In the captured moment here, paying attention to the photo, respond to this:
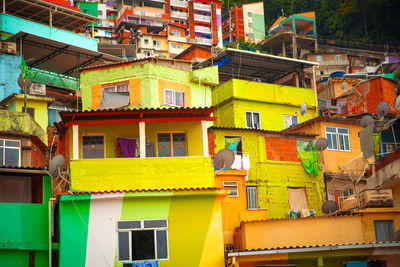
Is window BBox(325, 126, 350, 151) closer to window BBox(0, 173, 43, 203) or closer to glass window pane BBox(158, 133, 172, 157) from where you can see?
glass window pane BBox(158, 133, 172, 157)

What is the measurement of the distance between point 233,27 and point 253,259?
72.1 metres

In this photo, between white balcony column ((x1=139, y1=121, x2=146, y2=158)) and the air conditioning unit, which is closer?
white balcony column ((x1=139, y1=121, x2=146, y2=158))

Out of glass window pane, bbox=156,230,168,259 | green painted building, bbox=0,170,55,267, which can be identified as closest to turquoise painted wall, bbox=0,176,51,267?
green painted building, bbox=0,170,55,267

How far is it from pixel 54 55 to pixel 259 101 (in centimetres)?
1359

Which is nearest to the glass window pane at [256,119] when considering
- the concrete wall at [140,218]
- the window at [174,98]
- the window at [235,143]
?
the window at [235,143]

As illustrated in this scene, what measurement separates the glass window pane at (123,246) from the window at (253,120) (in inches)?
789

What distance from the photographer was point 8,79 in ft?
114

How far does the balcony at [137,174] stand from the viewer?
19.2 metres

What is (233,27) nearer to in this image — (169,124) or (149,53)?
(149,53)

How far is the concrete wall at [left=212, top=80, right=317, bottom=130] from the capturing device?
3741 cm

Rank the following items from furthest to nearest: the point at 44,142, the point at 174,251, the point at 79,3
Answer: the point at 79,3 < the point at 44,142 < the point at 174,251

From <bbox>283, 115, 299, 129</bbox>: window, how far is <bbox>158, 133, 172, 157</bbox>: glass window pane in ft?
61.4

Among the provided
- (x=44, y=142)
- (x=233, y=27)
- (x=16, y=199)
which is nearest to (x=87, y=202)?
(x=16, y=199)

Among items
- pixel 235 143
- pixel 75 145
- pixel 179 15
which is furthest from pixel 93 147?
pixel 179 15
